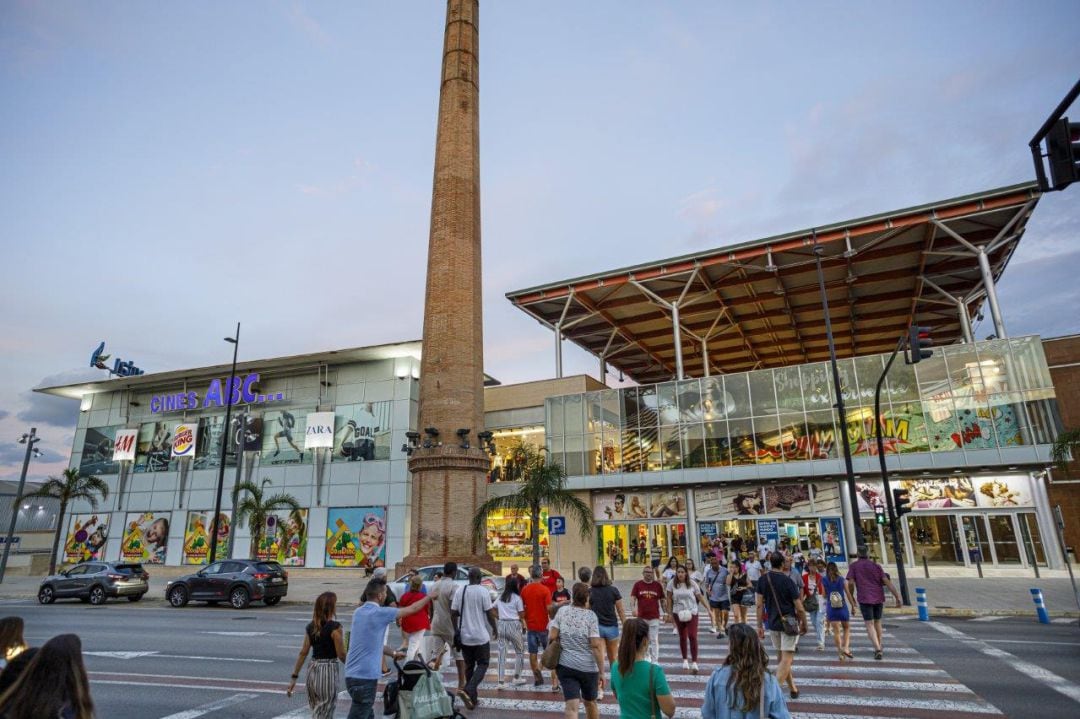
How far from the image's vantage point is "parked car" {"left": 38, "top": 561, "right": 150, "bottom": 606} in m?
24.4

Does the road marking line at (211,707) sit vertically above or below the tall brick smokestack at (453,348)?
below

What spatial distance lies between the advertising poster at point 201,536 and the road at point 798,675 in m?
24.7

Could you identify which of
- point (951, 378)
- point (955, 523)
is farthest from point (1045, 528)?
point (951, 378)

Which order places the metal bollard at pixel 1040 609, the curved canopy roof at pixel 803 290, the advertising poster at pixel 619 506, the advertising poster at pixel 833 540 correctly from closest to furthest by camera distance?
1. the metal bollard at pixel 1040 609
2. the advertising poster at pixel 833 540
3. the curved canopy roof at pixel 803 290
4. the advertising poster at pixel 619 506

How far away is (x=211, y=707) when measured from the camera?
8375mm

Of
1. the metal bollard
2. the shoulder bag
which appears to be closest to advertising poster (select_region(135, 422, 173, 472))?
the shoulder bag

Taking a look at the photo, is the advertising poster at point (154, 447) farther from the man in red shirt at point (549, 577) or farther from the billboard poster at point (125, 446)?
the man in red shirt at point (549, 577)

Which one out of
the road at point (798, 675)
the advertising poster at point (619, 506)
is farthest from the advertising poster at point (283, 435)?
the road at point (798, 675)

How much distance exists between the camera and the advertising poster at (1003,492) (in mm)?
27875

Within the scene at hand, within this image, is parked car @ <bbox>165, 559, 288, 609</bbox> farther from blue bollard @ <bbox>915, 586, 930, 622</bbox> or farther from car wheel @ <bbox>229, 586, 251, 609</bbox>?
blue bollard @ <bbox>915, 586, 930, 622</bbox>

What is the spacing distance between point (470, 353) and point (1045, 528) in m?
26.1

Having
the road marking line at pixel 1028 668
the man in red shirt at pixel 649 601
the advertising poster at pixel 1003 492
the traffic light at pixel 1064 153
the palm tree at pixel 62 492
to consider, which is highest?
the traffic light at pixel 1064 153

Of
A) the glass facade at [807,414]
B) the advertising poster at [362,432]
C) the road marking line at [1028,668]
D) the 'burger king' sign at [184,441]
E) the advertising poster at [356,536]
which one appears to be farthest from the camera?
the 'burger king' sign at [184,441]

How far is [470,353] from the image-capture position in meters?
28.1
